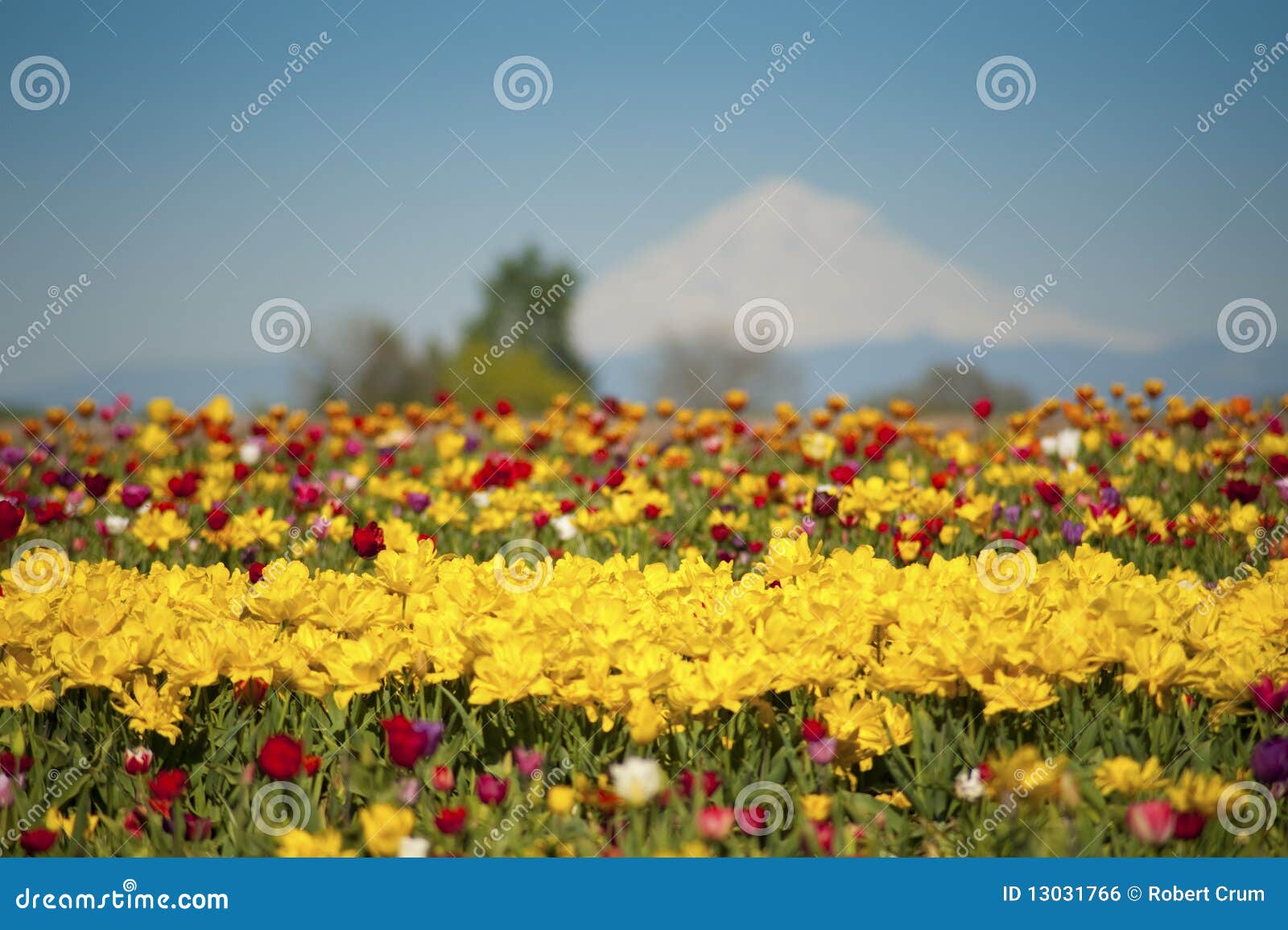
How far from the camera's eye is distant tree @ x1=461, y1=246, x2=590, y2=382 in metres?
28.9

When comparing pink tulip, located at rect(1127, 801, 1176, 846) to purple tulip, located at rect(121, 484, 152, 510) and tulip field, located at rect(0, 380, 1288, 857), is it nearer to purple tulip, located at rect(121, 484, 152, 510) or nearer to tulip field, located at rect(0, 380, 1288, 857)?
tulip field, located at rect(0, 380, 1288, 857)

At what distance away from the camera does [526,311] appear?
28656 millimetres

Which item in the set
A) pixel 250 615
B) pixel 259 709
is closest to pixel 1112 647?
pixel 259 709

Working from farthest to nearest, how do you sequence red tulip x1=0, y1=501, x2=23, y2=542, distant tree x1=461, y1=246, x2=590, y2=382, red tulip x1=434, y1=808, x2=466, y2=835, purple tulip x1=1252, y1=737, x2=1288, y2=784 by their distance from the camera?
1. distant tree x1=461, y1=246, x2=590, y2=382
2. red tulip x1=0, y1=501, x2=23, y2=542
3. purple tulip x1=1252, y1=737, x2=1288, y2=784
4. red tulip x1=434, y1=808, x2=466, y2=835

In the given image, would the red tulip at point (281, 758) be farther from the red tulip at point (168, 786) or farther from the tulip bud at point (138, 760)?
the tulip bud at point (138, 760)

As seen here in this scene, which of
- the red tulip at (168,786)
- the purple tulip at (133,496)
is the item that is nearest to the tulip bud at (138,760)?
the red tulip at (168,786)

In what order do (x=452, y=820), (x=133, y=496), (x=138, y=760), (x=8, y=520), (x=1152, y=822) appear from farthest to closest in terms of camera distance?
(x=133, y=496), (x=8, y=520), (x=138, y=760), (x=452, y=820), (x=1152, y=822)

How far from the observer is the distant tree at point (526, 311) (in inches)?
1139

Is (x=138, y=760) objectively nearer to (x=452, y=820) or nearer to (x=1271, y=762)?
(x=452, y=820)


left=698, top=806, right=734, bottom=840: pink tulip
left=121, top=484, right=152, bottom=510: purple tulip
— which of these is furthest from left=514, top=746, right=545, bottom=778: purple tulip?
left=121, top=484, right=152, bottom=510: purple tulip

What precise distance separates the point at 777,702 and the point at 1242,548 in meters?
2.99

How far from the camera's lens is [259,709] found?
120 inches

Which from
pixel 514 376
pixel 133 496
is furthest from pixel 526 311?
pixel 133 496

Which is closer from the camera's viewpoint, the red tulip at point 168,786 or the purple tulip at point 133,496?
the red tulip at point 168,786
